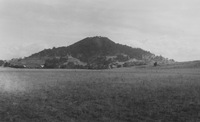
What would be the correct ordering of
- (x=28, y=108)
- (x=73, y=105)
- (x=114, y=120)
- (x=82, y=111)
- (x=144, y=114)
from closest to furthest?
1. (x=114, y=120)
2. (x=144, y=114)
3. (x=82, y=111)
4. (x=28, y=108)
5. (x=73, y=105)

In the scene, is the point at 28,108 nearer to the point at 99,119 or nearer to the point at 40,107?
the point at 40,107

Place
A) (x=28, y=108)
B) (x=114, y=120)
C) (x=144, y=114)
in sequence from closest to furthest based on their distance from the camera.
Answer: (x=114, y=120) < (x=144, y=114) < (x=28, y=108)

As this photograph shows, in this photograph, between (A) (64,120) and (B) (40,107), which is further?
(B) (40,107)

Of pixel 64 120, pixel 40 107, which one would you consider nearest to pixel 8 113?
pixel 40 107

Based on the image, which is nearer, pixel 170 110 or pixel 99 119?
pixel 99 119

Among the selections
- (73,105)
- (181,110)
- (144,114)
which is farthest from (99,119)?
(181,110)

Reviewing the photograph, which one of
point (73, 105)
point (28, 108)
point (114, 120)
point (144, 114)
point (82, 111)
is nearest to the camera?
point (114, 120)

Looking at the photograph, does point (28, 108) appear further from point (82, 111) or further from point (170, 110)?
point (170, 110)

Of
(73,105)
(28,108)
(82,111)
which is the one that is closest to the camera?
(82,111)
